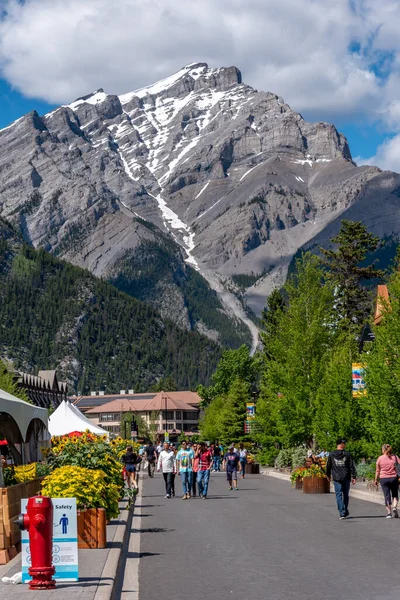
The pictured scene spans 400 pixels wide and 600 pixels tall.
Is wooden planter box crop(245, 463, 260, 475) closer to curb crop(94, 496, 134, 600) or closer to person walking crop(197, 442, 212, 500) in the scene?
person walking crop(197, 442, 212, 500)

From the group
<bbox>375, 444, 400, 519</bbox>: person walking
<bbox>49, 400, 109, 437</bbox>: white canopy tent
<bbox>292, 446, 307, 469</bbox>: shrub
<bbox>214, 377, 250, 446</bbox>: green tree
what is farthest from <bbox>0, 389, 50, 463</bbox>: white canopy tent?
<bbox>214, 377, 250, 446</bbox>: green tree

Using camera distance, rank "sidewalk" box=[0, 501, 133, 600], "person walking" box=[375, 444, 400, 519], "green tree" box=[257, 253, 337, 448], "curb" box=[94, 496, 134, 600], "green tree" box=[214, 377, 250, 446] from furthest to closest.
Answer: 1. "green tree" box=[214, 377, 250, 446]
2. "green tree" box=[257, 253, 337, 448]
3. "person walking" box=[375, 444, 400, 519]
4. "curb" box=[94, 496, 134, 600]
5. "sidewalk" box=[0, 501, 133, 600]

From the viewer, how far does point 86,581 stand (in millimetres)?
11172

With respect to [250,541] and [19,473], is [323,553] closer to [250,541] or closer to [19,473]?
[250,541]

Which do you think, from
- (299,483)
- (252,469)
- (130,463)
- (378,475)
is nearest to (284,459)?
(252,469)

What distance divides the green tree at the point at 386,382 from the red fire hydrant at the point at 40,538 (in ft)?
61.2

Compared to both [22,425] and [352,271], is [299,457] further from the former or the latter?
[22,425]

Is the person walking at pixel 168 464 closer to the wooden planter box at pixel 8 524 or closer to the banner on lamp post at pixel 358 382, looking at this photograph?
the banner on lamp post at pixel 358 382

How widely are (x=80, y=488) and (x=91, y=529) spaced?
64cm

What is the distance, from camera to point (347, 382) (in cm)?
3766

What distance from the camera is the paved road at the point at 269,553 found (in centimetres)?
1161

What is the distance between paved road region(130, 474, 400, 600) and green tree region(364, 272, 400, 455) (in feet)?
9.73

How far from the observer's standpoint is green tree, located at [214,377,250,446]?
8662 centimetres

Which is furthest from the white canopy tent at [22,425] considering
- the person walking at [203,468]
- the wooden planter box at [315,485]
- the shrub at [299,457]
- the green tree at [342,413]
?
the shrub at [299,457]
